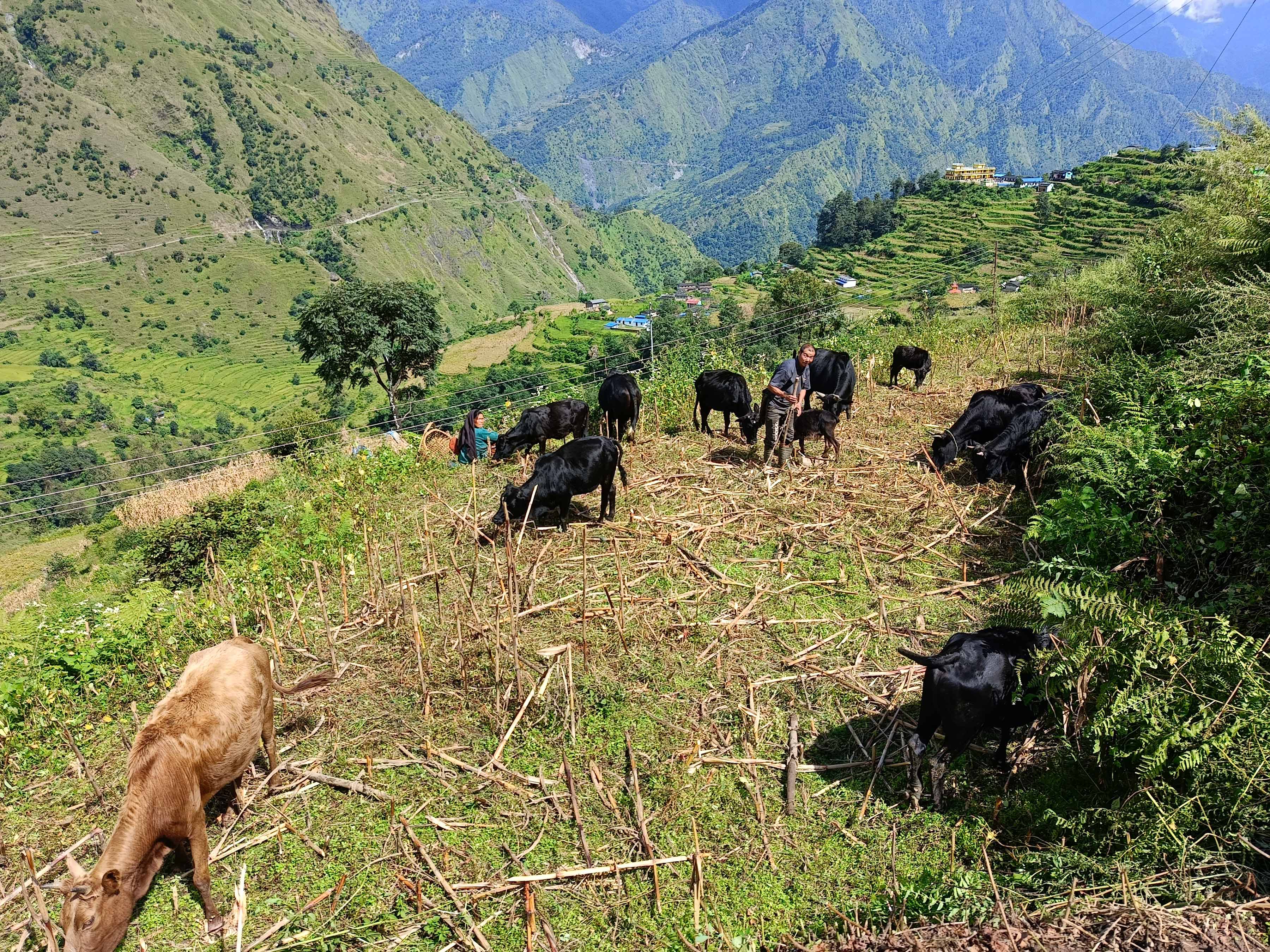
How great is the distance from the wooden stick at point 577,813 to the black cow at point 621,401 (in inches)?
306

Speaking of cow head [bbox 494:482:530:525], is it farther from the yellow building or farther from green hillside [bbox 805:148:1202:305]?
the yellow building

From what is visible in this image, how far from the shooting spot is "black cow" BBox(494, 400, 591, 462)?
40.4 feet

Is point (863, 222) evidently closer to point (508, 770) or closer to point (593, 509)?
point (593, 509)

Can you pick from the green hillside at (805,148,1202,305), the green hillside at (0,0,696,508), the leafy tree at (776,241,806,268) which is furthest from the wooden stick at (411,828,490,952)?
the leafy tree at (776,241,806,268)

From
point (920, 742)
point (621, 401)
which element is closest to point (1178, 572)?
point (920, 742)

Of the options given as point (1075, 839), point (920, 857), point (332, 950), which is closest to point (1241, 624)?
point (1075, 839)

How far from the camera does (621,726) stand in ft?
20.0

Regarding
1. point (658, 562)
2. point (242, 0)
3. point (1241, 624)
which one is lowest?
point (658, 562)

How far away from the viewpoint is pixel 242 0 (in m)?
188

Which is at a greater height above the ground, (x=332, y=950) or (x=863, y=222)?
(x=863, y=222)

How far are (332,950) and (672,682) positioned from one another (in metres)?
3.38

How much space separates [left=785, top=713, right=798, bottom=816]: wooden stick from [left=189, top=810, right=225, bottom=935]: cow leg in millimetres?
4062

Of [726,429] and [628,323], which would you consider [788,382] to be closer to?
[726,429]

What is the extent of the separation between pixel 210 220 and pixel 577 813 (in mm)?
143961
